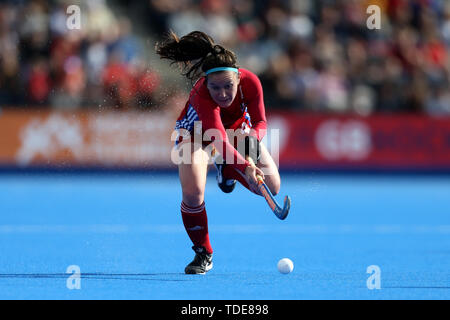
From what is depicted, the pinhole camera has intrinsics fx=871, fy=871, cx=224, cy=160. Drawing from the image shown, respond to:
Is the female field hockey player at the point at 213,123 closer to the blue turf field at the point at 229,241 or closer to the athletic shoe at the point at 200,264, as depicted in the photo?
the athletic shoe at the point at 200,264

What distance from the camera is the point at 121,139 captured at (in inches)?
528

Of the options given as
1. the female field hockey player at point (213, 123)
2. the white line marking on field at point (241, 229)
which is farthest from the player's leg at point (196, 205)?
the white line marking on field at point (241, 229)

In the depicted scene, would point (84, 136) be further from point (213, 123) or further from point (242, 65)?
point (213, 123)

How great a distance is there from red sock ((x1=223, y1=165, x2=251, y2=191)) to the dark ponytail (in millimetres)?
663

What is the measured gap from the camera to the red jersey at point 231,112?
5.47 meters

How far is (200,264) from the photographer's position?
19.0ft

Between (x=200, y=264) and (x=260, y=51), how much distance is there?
926 centimetres

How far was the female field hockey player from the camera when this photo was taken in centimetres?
552

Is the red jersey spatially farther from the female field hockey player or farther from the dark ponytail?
the dark ponytail

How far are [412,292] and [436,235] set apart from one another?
3247 millimetres

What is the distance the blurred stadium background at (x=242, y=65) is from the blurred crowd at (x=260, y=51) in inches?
0.9

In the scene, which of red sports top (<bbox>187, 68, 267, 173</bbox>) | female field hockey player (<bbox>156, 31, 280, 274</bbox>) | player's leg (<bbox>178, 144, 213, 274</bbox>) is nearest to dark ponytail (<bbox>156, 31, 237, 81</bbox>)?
female field hockey player (<bbox>156, 31, 280, 274</bbox>)
